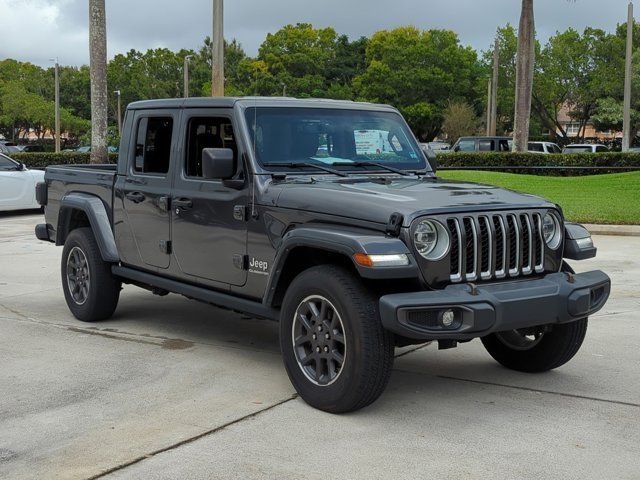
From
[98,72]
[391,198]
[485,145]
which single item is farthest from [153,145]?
[485,145]

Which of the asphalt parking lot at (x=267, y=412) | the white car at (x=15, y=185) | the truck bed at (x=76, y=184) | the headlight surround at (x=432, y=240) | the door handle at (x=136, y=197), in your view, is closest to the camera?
the asphalt parking lot at (x=267, y=412)

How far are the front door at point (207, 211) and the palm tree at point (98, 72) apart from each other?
16.5m

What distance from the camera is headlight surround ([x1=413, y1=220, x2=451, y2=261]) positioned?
4.98 meters

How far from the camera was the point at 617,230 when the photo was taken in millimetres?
14516

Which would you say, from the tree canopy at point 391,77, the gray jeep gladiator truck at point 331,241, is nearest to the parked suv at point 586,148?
the tree canopy at point 391,77

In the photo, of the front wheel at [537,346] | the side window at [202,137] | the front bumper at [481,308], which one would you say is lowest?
the front wheel at [537,346]

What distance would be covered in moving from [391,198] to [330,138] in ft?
4.12

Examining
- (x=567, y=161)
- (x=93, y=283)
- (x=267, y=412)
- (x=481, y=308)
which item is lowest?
(x=267, y=412)

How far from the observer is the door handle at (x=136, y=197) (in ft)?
22.9

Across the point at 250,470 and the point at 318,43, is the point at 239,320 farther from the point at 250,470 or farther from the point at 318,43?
the point at 318,43

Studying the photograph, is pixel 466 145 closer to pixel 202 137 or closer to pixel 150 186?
pixel 150 186

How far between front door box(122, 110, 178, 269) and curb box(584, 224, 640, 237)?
30.8 ft

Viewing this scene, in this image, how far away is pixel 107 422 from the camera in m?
5.06

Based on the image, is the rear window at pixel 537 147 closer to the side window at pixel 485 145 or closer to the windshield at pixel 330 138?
the side window at pixel 485 145
